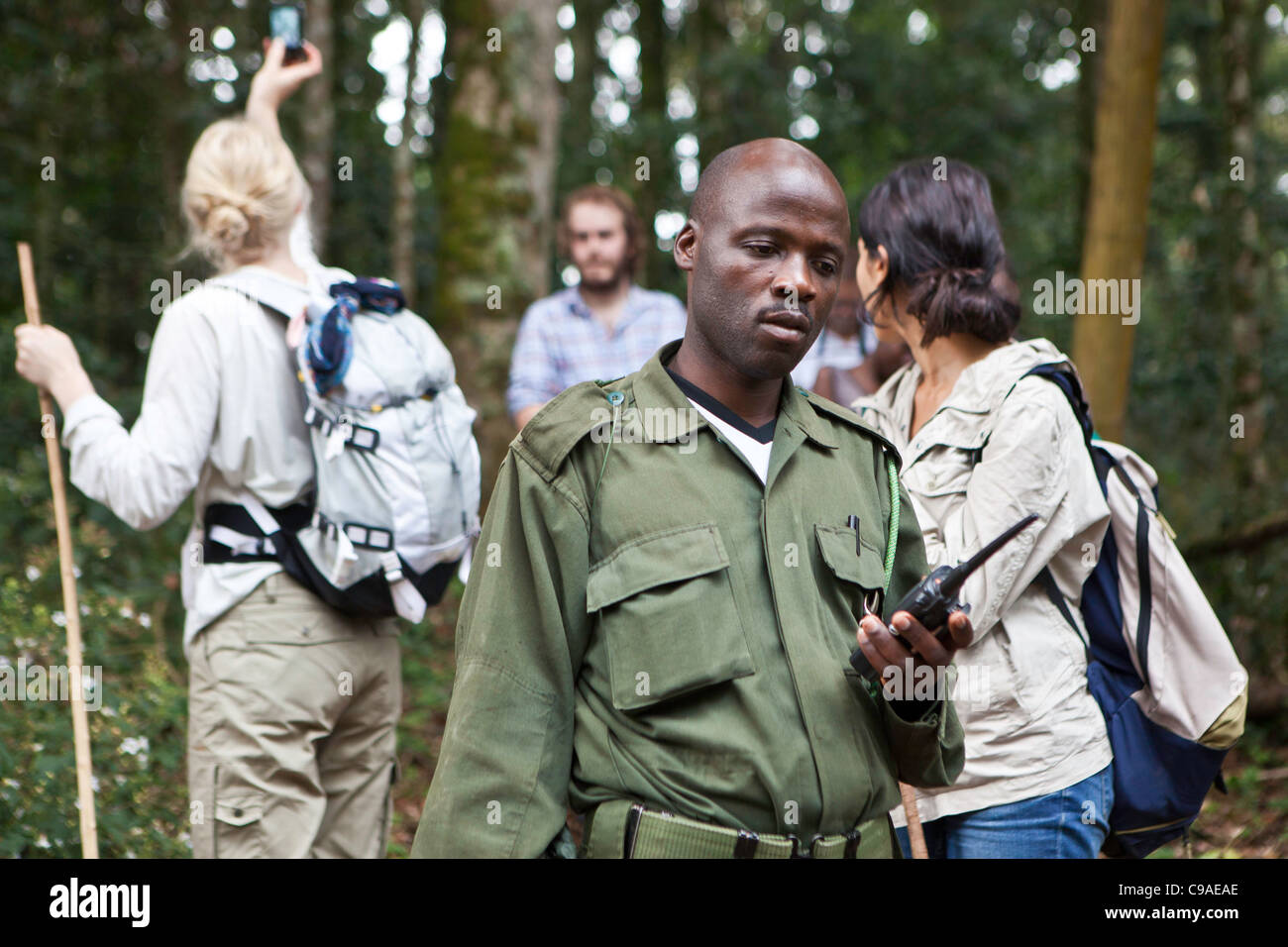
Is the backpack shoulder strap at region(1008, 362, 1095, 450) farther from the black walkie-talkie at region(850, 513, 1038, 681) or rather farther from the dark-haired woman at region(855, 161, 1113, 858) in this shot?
the black walkie-talkie at region(850, 513, 1038, 681)

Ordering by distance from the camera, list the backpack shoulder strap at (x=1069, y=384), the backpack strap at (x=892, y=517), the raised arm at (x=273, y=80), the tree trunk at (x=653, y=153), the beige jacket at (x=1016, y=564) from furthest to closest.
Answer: the tree trunk at (x=653, y=153), the raised arm at (x=273, y=80), the backpack shoulder strap at (x=1069, y=384), the beige jacket at (x=1016, y=564), the backpack strap at (x=892, y=517)

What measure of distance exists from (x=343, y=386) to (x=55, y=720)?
1.95 metres

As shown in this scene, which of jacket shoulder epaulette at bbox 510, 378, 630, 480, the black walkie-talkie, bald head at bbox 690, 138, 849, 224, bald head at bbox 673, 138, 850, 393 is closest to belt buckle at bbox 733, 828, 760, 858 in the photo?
the black walkie-talkie

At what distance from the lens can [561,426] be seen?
2.10 metres

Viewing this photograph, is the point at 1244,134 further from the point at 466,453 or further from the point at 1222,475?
the point at 466,453

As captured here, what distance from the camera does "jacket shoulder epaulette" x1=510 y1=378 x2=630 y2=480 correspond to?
207 cm

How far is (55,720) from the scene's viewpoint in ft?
14.4

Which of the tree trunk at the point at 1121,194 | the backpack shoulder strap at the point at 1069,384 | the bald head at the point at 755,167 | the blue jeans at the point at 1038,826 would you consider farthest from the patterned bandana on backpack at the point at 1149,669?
the tree trunk at the point at 1121,194

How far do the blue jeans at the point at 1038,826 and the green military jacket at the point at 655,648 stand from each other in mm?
633

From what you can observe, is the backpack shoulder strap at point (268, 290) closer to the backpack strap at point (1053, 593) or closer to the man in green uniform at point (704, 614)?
the man in green uniform at point (704, 614)

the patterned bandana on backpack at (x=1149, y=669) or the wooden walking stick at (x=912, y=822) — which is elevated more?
the patterned bandana on backpack at (x=1149, y=669)

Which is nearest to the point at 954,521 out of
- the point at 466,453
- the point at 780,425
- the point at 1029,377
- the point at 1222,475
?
the point at 1029,377

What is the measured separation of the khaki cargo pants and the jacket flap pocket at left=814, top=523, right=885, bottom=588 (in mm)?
1854

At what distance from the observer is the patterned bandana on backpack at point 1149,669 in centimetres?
284
